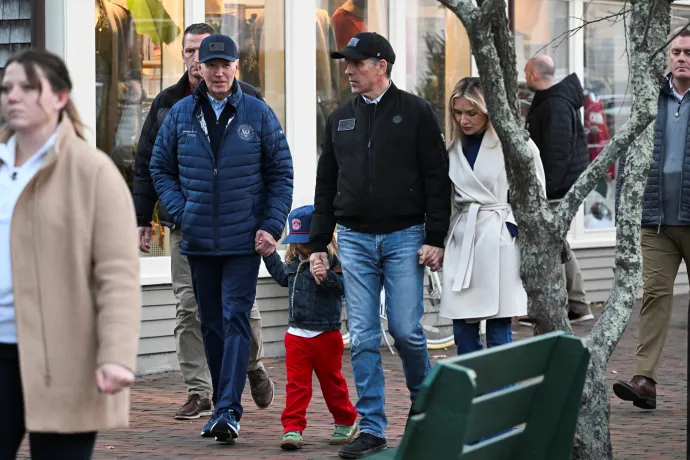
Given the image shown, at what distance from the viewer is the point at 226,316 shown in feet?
25.2

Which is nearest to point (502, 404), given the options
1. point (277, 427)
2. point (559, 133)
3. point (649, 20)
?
point (649, 20)

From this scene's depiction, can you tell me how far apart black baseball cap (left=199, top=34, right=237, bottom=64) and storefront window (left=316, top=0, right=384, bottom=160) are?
4.10 m

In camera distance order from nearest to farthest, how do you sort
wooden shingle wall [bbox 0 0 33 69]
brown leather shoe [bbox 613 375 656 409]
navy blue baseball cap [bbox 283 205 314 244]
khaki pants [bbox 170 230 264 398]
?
navy blue baseball cap [bbox 283 205 314 244] → khaki pants [bbox 170 230 264 398] → brown leather shoe [bbox 613 375 656 409] → wooden shingle wall [bbox 0 0 33 69]

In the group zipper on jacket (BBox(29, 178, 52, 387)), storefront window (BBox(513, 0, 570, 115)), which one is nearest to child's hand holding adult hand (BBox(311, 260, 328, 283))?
zipper on jacket (BBox(29, 178, 52, 387))

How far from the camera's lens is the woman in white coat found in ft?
24.1

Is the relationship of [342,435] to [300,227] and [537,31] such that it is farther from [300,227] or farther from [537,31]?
[537,31]

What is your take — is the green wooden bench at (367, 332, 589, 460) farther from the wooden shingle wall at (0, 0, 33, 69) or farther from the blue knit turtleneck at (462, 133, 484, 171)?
the wooden shingle wall at (0, 0, 33, 69)

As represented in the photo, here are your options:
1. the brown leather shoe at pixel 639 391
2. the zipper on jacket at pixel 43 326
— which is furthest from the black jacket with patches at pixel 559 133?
the zipper on jacket at pixel 43 326

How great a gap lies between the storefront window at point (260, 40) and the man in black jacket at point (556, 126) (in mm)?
2617

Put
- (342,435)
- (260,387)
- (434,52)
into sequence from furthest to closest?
1. (434,52)
2. (260,387)
3. (342,435)

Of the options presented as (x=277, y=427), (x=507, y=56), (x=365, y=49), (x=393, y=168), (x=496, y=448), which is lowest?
(x=277, y=427)

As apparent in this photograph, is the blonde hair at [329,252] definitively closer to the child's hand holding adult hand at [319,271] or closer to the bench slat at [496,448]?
the child's hand holding adult hand at [319,271]

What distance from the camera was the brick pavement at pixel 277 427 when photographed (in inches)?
290

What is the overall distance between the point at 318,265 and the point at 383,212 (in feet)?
1.65
